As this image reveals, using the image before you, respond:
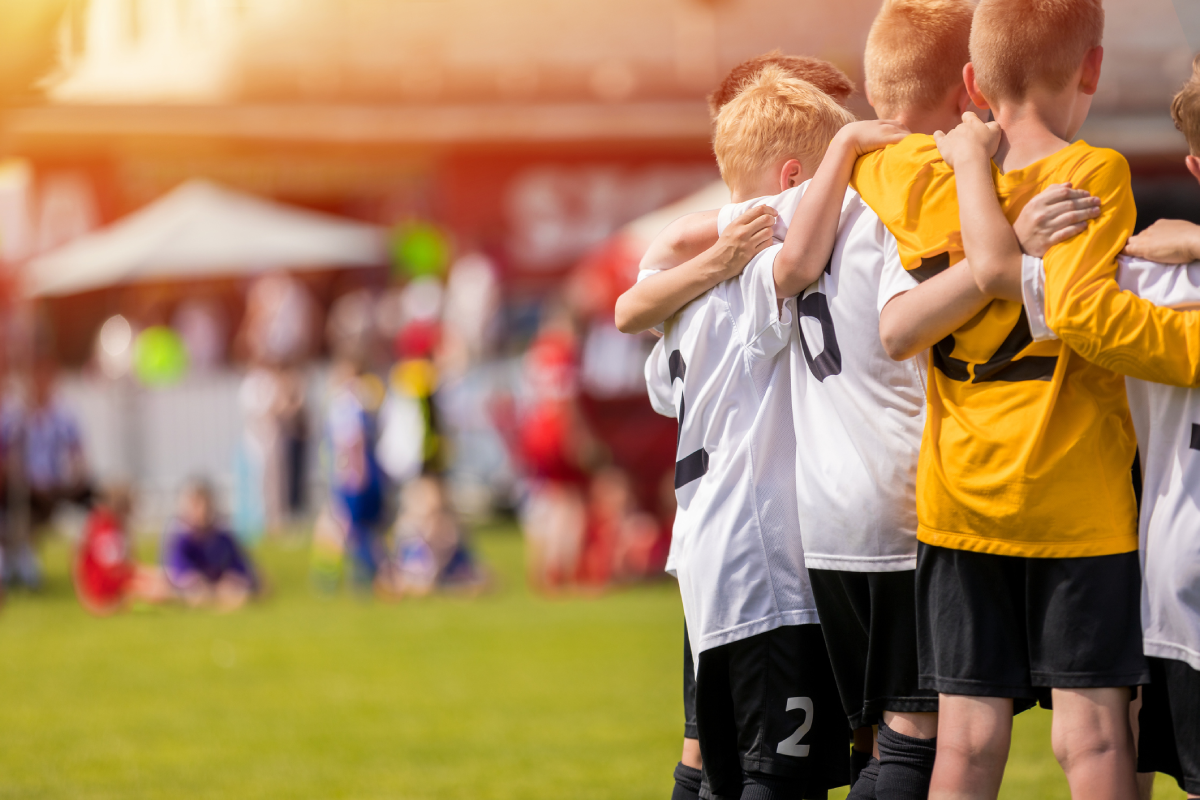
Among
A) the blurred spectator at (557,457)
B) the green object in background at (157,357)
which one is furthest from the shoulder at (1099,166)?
the green object in background at (157,357)

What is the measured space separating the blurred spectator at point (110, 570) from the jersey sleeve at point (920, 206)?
839cm

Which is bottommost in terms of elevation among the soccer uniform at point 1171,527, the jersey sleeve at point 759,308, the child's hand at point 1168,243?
the soccer uniform at point 1171,527

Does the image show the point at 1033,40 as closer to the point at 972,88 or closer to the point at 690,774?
the point at 972,88

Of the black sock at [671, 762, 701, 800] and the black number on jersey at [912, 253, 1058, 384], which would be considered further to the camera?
the black sock at [671, 762, 701, 800]

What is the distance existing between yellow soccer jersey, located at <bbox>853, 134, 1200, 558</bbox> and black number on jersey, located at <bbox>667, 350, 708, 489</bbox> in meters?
0.49

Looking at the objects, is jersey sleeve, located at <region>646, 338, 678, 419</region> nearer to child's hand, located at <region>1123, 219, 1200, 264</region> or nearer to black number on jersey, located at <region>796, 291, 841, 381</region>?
black number on jersey, located at <region>796, 291, 841, 381</region>

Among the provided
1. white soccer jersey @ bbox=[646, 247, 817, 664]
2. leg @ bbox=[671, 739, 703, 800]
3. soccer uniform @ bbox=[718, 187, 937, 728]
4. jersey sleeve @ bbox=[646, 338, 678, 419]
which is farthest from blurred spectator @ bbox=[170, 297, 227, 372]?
soccer uniform @ bbox=[718, 187, 937, 728]

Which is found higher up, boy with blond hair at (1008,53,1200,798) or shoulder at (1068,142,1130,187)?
shoulder at (1068,142,1130,187)

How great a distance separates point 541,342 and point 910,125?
7821 millimetres

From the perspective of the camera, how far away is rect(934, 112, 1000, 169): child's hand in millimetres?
2346

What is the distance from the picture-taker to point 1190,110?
2373 millimetres

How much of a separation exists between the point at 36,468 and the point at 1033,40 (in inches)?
417

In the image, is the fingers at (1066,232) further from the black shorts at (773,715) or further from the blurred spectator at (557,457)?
the blurred spectator at (557,457)

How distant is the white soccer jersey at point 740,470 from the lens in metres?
2.66
